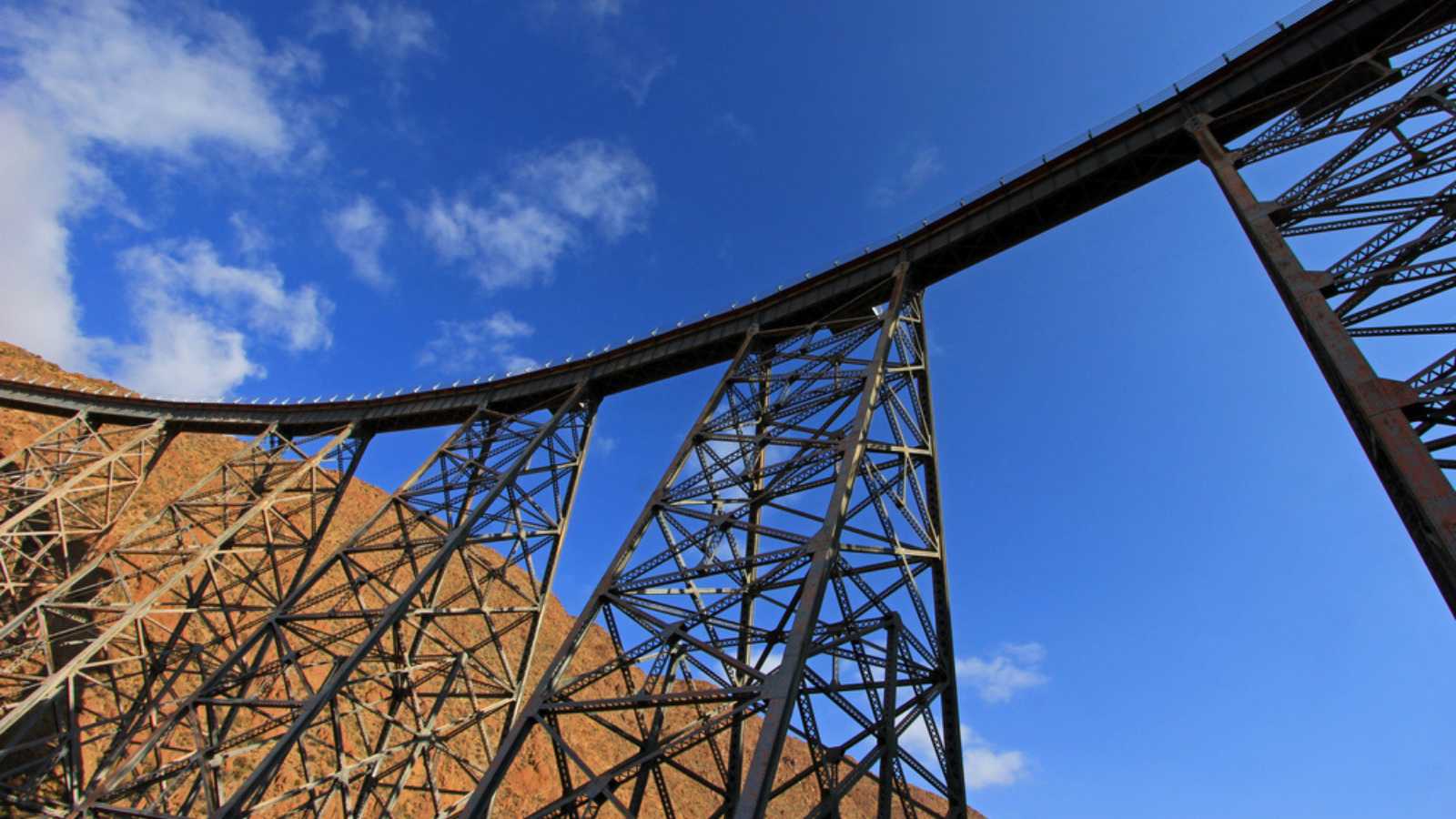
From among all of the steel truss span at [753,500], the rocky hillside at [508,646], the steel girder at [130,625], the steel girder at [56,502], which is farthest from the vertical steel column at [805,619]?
the rocky hillside at [508,646]

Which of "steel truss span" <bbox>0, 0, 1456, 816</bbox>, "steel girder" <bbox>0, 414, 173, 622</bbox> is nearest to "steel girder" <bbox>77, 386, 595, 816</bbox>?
"steel truss span" <bbox>0, 0, 1456, 816</bbox>

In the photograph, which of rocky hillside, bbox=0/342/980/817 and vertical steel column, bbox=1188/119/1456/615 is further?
rocky hillside, bbox=0/342/980/817

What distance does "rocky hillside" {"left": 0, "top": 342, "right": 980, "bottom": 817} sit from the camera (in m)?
32.4

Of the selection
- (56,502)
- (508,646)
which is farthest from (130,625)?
(508,646)

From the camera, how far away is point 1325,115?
9141mm

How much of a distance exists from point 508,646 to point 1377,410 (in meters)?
48.7

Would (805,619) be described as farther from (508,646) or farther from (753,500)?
(508,646)

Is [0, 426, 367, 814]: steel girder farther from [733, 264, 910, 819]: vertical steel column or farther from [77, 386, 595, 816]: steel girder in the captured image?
[733, 264, 910, 819]: vertical steel column

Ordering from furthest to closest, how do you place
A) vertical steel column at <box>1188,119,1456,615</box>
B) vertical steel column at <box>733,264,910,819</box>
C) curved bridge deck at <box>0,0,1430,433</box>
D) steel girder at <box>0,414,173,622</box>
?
steel girder at <box>0,414,173,622</box> < curved bridge deck at <box>0,0,1430,433</box> < vertical steel column at <box>733,264,910,819</box> < vertical steel column at <box>1188,119,1456,615</box>

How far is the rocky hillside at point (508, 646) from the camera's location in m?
32.4

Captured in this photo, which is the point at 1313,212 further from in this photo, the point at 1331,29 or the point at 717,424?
the point at 717,424

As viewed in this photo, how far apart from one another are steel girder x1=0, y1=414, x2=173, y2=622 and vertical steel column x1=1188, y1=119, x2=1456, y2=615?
73.0 feet

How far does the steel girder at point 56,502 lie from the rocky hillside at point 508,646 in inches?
53.7

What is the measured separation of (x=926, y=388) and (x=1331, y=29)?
7.06 metres
